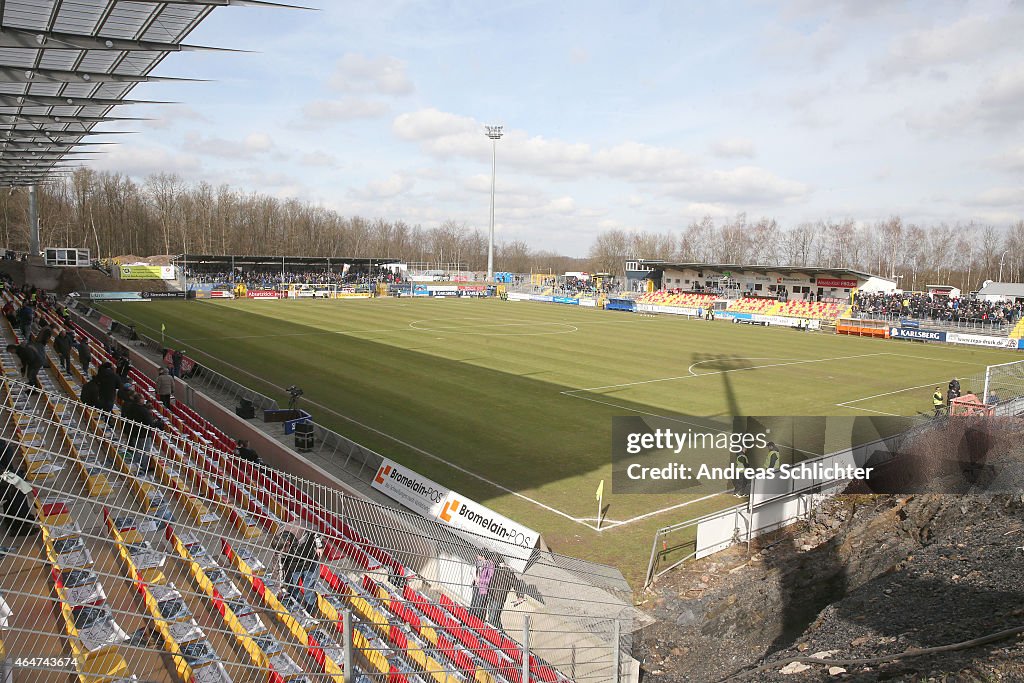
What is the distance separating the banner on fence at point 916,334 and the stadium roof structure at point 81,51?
47.1 meters

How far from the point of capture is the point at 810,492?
13.7 meters

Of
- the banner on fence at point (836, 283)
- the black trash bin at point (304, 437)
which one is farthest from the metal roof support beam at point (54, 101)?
the banner on fence at point (836, 283)

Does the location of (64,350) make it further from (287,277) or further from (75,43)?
(287,277)

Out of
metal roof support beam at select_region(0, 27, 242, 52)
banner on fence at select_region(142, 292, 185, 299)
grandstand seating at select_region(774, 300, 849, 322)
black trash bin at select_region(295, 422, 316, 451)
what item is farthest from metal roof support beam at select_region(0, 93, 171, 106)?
grandstand seating at select_region(774, 300, 849, 322)

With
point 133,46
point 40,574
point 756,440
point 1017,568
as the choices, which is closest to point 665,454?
point 756,440

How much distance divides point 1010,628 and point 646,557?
6.11 meters

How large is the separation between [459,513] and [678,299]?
6089 centimetres

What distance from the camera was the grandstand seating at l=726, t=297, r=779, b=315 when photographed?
59844mm

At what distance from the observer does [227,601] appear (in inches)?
289

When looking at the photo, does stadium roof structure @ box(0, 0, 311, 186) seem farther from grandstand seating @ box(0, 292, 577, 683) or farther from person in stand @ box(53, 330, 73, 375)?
grandstand seating @ box(0, 292, 577, 683)

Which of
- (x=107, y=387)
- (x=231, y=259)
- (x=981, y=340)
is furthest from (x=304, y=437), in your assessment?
(x=231, y=259)

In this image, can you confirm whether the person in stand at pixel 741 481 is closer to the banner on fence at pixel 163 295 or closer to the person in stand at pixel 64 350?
the person in stand at pixel 64 350

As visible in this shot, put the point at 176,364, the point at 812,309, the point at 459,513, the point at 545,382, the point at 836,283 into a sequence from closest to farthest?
the point at 459,513 → the point at 176,364 → the point at 545,382 → the point at 812,309 → the point at 836,283

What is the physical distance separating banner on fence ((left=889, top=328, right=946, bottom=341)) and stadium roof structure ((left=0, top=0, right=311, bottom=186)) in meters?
47.1
